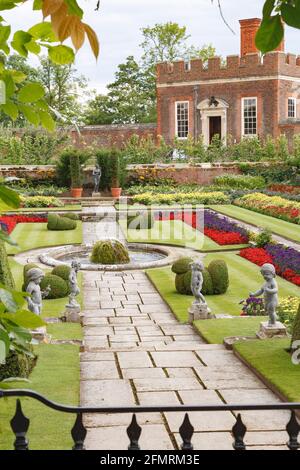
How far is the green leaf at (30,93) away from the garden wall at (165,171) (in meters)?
29.2

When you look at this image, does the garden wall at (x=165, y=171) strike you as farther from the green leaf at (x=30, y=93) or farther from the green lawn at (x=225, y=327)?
the green leaf at (x=30, y=93)

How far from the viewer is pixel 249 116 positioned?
125 feet

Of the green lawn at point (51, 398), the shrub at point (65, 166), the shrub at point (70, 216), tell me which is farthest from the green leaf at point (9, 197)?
the shrub at point (65, 166)

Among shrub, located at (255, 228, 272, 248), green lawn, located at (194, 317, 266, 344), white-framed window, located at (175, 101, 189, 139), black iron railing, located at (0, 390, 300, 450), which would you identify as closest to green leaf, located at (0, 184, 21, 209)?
black iron railing, located at (0, 390, 300, 450)

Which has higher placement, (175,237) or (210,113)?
(210,113)

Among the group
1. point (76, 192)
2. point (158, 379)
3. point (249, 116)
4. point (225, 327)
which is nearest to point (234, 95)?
point (249, 116)

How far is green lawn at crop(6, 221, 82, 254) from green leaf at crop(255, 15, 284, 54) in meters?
15.5

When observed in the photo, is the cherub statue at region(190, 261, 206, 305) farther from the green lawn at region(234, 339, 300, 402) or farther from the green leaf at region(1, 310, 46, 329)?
the green leaf at region(1, 310, 46, 329)

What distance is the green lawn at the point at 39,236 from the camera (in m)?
18.0

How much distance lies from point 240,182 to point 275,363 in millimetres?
24511

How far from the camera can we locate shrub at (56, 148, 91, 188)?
30438 millimetres

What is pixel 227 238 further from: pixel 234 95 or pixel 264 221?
pixel 234 95

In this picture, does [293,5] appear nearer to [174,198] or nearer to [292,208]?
[292,208]
